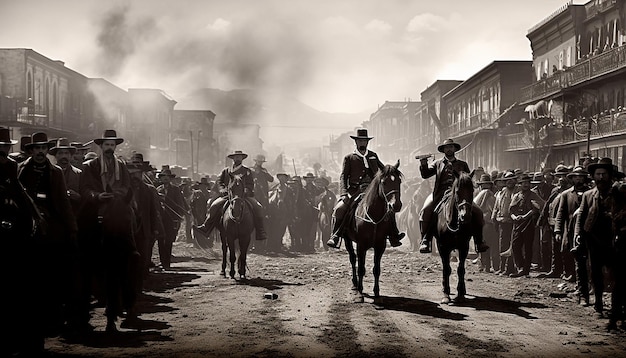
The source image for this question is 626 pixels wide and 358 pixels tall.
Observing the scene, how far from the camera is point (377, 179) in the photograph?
11.7 metres

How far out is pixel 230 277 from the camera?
1552cm

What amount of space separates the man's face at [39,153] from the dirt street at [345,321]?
226cm

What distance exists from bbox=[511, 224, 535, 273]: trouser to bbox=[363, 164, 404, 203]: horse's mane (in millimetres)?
5244

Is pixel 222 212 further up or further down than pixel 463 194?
further down

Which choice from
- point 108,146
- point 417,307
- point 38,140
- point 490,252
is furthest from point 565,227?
point 38,140

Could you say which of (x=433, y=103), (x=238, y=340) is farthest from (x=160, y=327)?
(x=433, y=103)

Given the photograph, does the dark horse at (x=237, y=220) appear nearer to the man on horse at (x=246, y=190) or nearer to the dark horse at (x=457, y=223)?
the man on horse at (x=246, y=190)

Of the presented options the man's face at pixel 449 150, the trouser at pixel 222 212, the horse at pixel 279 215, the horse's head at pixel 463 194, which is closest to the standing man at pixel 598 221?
the horse's head at pixel 463 194

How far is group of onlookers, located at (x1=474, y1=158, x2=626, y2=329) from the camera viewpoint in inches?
382

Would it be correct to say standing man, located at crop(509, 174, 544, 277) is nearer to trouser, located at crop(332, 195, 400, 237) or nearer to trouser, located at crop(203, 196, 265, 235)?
trouser, located at crop(332, 195, 400, 237)

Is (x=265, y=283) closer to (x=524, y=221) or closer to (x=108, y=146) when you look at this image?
(x=524, y=221)

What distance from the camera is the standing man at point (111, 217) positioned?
890 centimetres

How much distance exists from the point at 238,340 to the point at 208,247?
15.5 meters

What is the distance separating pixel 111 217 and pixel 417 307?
17.2 ft
